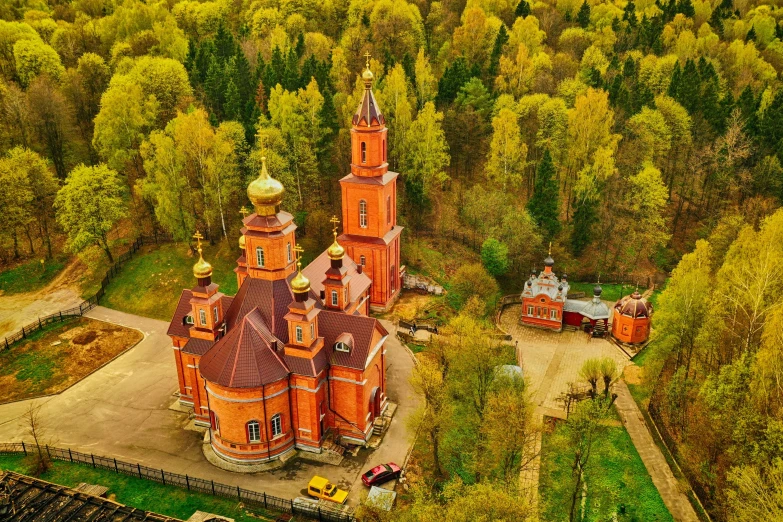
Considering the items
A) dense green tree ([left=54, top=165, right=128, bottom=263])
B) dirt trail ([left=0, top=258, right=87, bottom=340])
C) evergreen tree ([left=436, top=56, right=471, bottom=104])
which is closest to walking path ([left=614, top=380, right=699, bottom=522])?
evergreen tree ([left=436, top=56, right=471, bottom=104])

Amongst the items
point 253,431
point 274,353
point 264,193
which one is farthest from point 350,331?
point 264,193

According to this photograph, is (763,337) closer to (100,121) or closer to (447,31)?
(100,121)

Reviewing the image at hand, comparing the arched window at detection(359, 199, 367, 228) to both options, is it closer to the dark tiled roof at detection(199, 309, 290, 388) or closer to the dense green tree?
the dark tiled roof at detection(199, 309, 290, 388)

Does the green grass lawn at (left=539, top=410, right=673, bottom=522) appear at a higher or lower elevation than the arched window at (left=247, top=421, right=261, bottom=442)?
lower

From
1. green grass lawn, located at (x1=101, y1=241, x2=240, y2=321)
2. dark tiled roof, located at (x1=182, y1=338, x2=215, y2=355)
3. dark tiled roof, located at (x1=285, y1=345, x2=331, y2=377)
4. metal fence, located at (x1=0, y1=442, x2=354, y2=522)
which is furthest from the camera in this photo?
green grass lawn, located at (x1=101, y1=241, x2=240, y2=321)

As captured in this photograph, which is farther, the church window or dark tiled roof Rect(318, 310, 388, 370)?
dark tiled roof Rect(318, 310, 388, 370)

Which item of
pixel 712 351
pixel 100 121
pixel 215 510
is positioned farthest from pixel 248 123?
pixel 712 351

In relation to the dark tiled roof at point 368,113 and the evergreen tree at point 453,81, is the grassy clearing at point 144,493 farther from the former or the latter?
the evergreen tree at point 453,81
